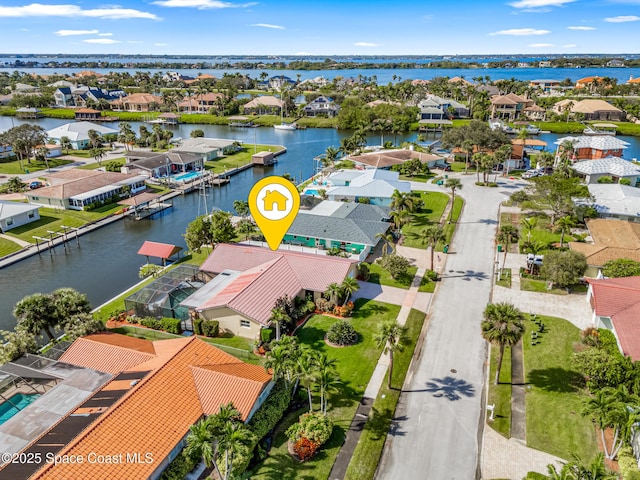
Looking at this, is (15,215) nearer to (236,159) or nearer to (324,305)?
(324,305)

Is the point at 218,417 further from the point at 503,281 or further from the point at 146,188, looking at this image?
the point at 146,188

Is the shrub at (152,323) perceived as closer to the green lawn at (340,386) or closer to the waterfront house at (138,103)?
the green lawn at (340,386)

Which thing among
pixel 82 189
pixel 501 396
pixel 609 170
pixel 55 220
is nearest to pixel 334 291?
pixel 501 396

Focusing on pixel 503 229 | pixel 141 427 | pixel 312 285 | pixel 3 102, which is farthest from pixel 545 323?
pixel 3 102

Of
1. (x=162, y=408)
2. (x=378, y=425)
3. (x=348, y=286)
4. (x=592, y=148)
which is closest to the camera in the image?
(x=162, y=408)

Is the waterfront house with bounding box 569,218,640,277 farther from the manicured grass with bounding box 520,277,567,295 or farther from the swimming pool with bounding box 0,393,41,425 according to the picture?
the swimming pool with bounding box 0,393,41,425

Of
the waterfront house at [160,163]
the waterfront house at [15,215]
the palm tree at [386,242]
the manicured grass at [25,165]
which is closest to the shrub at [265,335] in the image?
the palm tree at [386,242]

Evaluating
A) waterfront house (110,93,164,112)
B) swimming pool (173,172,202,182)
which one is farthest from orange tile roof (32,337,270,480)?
waterfront house (110,93,164,112)
